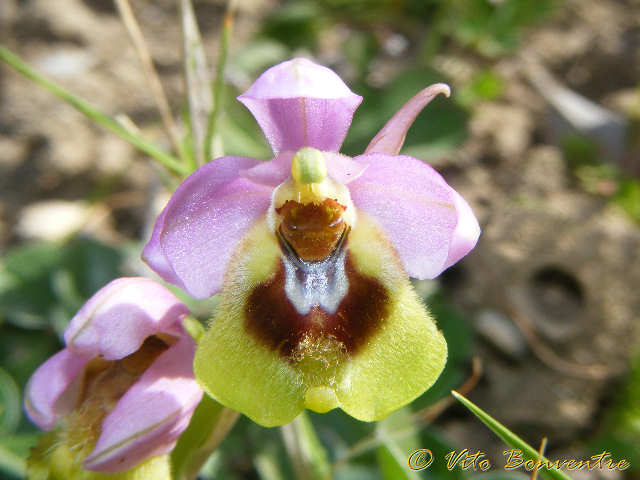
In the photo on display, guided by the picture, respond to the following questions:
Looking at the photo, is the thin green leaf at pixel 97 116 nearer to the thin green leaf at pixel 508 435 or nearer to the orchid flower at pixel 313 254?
the orchid flower at pixel 313 254

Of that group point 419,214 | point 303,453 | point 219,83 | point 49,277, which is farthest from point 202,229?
point 49,277

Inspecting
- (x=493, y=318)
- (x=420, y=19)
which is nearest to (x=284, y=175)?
(x=493, y=318)

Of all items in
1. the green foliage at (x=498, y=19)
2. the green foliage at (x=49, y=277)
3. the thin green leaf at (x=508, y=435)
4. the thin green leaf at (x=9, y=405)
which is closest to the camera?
the thin green leaf at (x=508, y=435)

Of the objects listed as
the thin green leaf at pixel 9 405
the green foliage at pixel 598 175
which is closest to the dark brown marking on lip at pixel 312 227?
the thin green leaf at pixel 9 405

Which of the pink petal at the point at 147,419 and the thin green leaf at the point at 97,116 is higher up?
the thin green leaf at the point at 97,116

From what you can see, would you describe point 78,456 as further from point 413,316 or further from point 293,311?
point 413,316

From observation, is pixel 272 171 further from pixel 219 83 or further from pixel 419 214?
pixel 219 83
